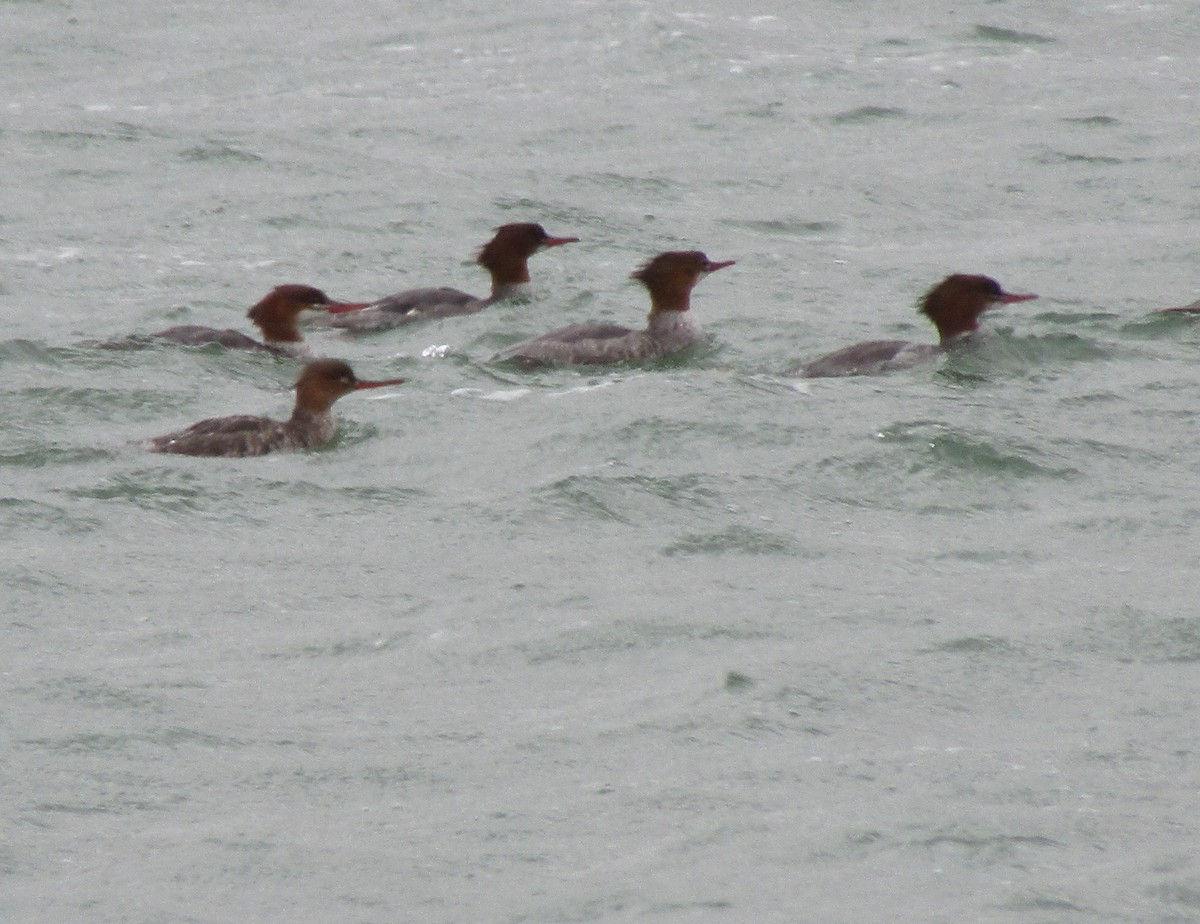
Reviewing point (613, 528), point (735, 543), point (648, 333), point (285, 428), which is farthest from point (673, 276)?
point (735, 543)

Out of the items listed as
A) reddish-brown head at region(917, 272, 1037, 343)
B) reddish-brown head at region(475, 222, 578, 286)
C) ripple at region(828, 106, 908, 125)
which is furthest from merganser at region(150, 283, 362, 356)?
ripple at region(828, 106, 908, 125)

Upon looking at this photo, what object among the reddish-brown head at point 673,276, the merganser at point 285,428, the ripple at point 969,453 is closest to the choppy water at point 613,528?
the ripple at point 969,453

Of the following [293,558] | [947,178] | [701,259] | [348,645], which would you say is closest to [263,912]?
[348,645]

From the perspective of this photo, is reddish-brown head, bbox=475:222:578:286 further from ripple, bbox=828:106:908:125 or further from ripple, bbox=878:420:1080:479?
ripple, bbox=828:106:908:125

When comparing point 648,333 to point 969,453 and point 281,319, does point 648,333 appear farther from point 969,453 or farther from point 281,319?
point 969,453

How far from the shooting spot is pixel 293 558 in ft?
32.3

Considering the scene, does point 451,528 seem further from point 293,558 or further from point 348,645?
point 348,645

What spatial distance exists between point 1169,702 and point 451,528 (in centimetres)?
334

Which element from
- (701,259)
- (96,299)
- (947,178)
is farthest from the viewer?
(947,178)

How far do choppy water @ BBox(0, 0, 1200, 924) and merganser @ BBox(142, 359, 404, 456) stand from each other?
0.48 feet

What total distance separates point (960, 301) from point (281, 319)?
3846mm

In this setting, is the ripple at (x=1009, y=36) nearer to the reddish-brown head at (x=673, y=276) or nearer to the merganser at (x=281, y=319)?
the reddish-brown head at (x=673, y=276)

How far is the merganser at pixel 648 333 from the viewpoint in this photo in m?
12.8

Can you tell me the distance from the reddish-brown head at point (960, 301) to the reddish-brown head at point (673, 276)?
3.90ft
